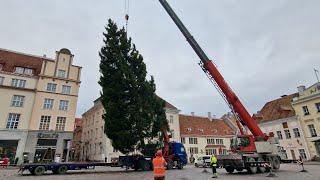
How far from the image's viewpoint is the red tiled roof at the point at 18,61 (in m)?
38.3

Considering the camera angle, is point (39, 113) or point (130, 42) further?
point (39, 113)

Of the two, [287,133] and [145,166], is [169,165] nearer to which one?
[145,166]

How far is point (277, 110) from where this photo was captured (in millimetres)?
46000

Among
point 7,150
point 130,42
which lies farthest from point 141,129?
point 7,150

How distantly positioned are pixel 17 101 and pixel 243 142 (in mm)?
33719

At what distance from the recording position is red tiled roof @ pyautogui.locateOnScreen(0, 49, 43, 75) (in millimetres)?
38312

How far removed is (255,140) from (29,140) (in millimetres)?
31477

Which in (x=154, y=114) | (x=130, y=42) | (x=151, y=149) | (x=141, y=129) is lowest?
(x=151, y=149)

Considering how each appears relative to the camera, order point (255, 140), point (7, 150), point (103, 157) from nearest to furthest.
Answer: point (255, 140) < point (7, 150) < point (103, 157)

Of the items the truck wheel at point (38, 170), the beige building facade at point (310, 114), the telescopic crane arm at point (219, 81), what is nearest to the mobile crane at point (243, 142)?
the telescopic crane arm at point (219, 81)

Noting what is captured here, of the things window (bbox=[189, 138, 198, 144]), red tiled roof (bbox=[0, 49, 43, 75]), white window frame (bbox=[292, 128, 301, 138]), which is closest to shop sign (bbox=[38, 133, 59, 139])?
red tiled roof (bbox=[0, 49, 43, 75])

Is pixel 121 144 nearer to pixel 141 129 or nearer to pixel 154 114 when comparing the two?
pixel 141 129

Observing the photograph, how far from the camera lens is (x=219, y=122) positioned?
66.4m

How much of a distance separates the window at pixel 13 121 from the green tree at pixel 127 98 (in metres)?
18.7
